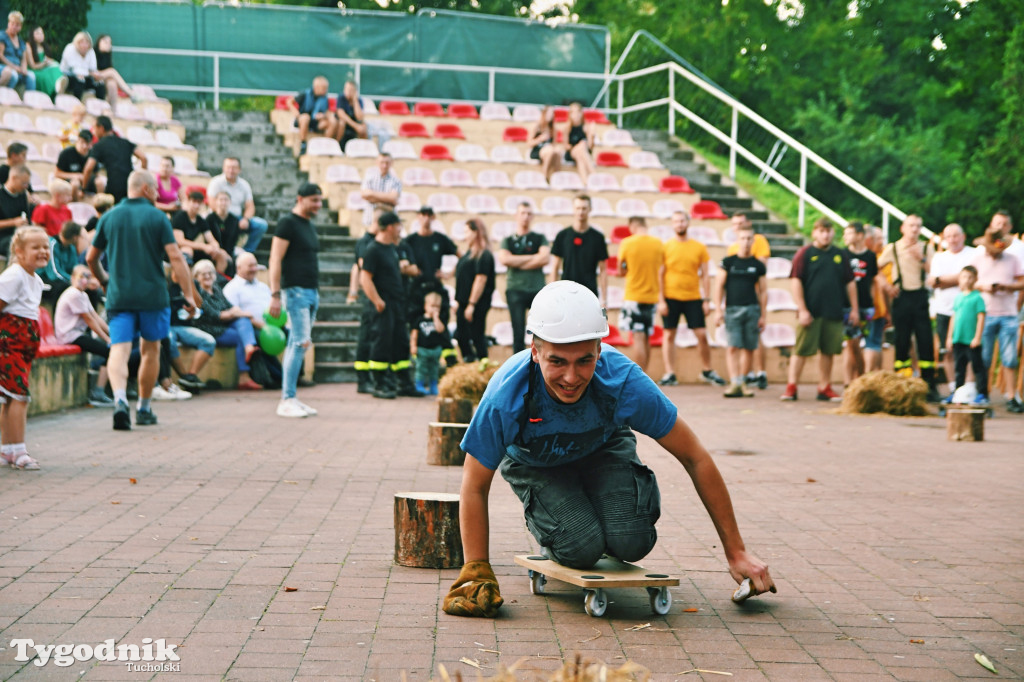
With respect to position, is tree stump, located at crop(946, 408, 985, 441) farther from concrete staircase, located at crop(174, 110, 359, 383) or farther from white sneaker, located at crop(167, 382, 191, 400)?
concrete staircase, located at crop(174, 110, 359, 383)

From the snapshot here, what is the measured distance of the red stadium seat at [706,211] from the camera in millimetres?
21578

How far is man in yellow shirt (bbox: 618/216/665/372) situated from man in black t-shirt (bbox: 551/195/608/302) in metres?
1.04

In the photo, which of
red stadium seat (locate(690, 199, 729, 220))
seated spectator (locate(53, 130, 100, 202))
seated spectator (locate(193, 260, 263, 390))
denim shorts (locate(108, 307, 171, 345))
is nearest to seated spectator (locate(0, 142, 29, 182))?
seated spectator (locate(53, 130, 100, 202))

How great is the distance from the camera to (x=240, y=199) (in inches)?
677

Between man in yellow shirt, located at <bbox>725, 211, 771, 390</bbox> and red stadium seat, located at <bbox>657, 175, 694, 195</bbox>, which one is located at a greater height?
red stadium seat, located at <bbox>657, 175, 694, 195</bbox>

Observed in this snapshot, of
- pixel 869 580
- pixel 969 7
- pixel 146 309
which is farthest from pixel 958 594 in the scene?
pixel 969 7

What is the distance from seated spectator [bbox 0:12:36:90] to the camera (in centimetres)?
1914

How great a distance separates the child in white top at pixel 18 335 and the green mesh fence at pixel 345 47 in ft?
59.8

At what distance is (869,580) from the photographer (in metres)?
5.37

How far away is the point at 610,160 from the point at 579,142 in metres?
1.26

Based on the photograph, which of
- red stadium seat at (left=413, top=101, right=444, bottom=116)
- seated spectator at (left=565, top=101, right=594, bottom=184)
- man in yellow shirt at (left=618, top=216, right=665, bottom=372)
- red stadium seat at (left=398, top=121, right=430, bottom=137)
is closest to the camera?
man in yellow shirt at (left=618, top=216, right=665, bottom=372)

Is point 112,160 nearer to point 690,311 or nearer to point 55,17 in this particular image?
point 690,311

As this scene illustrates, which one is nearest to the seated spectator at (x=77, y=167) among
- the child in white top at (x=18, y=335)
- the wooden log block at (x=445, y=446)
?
the child in white top at (x=18, y=335)

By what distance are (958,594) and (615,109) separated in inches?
983
